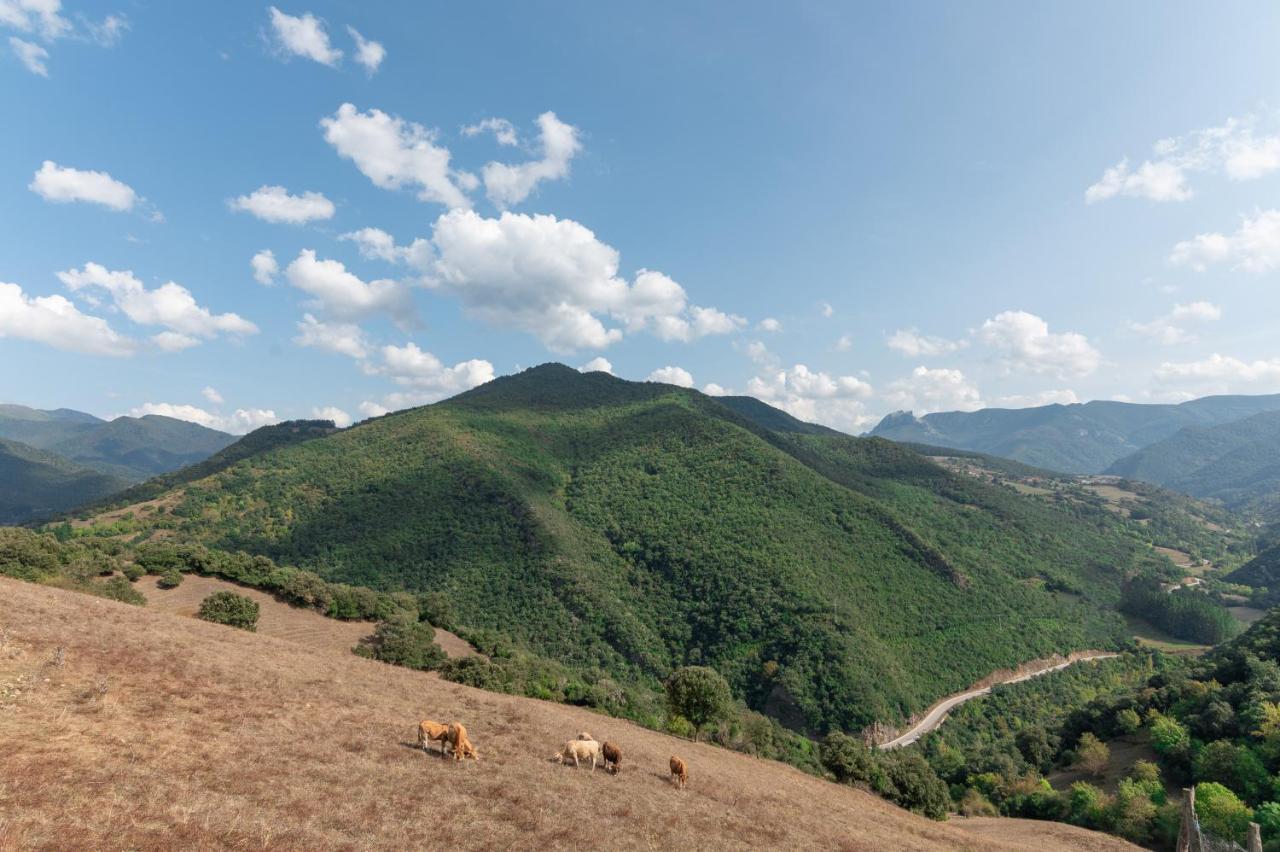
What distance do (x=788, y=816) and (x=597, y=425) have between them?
6877 inches

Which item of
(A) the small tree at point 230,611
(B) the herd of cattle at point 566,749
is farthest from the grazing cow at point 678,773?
(A) the small tree at point 230,611

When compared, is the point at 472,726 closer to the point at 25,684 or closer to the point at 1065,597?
the point at 25,684

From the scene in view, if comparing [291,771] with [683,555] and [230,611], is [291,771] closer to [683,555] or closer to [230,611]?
[230,611]

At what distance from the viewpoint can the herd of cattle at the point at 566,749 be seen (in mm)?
21422

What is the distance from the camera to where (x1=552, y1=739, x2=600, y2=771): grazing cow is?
2295 cm

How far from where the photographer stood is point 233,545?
355 ft

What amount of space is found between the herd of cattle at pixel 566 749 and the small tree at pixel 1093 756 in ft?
197

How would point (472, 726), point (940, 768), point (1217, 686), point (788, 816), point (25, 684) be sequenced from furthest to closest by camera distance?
point (940, 768) → point (1217, 686) → point (472, 726) → point (788, 816) → point (25, 684)

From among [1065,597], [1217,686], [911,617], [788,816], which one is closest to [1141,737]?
[1217,686]

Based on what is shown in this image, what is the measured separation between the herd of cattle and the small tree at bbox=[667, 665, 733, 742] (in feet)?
55.6

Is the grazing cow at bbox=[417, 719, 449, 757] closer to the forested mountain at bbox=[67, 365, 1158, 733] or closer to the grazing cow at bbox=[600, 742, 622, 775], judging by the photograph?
the grazing cow at bbox=[600, 742, 622, 775]

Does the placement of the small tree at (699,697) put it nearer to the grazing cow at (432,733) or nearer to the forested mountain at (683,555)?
the grazing cow at (432,733)

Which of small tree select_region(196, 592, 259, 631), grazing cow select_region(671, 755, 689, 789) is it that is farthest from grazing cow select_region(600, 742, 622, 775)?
small tree select_region(196, 592, 259, 631)

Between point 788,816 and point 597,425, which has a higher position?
point 597,425
